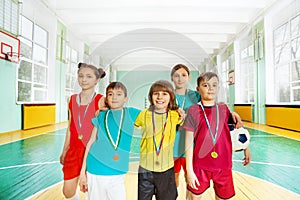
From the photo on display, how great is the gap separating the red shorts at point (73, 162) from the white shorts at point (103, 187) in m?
0.09

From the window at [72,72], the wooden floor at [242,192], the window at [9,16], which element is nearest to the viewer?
the window at [72,72]

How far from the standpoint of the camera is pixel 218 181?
0.87 meters

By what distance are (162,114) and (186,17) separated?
2524 millimetres

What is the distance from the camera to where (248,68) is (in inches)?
250

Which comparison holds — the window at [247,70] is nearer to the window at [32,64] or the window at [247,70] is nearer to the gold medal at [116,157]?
the window at [32,64]

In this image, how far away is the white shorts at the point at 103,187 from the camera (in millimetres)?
879

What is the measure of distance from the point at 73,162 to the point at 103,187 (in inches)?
6.8

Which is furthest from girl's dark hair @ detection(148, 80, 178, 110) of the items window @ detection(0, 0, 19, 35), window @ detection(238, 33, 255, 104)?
window @ detection(238, 33, 255, 104)

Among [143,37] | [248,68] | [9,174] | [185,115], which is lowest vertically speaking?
[9,174]

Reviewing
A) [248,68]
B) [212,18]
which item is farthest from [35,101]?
[248,68]

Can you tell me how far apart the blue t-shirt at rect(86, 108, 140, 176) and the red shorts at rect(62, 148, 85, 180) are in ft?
0.22

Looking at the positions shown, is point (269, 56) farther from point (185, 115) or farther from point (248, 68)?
point (185, 115)

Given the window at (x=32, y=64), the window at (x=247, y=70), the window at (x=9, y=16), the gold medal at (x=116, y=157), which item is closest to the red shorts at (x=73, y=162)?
the gold medal at (x=116, y=157)

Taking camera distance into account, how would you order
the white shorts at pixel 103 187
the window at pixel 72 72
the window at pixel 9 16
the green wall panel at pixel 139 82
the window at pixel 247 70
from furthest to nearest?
1. the window at pixel 247 70
2. the window at pixel 9 16
3. the window at pixel 72 72
4. the white shorts at pixel 103 187
5. the green wall panel at pixel 139 82
